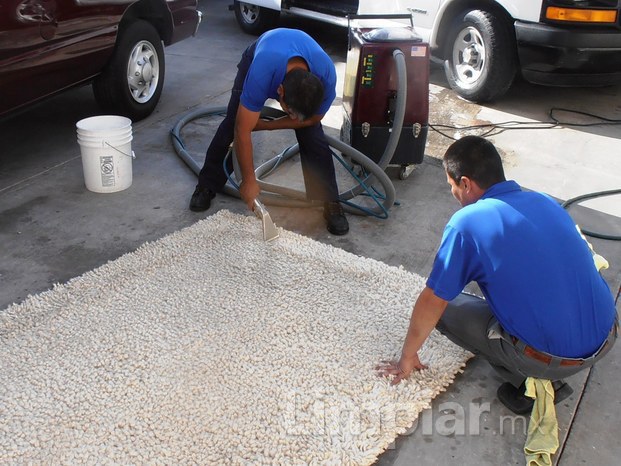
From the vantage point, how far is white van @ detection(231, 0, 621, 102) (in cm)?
519

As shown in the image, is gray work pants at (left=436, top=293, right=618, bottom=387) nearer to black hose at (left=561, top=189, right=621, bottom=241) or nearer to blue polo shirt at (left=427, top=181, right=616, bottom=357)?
blue polo shirt at (left=427, top=181, right=616, bottom=357)

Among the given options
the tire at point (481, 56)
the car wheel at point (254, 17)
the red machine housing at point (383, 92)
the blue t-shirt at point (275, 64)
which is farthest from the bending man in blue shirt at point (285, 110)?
the car wheel at point (254, 17)

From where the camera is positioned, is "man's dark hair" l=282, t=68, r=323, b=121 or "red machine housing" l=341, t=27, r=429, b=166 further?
"red machine housing" l=341, t=27, r=429, b=166

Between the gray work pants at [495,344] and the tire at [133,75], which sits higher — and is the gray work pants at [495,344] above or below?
below

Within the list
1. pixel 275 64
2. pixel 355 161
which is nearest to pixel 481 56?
pixel 355 161

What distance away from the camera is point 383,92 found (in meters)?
4.30

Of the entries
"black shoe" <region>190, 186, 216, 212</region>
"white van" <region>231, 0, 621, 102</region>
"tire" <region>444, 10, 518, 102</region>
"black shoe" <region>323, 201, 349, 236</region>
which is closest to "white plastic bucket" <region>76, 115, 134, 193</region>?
"black shoe" <region>190, 186, 216, 212</region>

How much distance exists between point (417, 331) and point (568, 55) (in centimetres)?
376

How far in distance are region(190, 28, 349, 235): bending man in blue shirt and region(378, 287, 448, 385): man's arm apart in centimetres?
119

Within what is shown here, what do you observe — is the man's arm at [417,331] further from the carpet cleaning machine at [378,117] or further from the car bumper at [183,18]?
the car bumper at [183,18]

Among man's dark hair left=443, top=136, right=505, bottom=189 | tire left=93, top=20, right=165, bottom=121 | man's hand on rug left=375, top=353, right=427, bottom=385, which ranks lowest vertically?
man's hand on rug left=375, top=353, right=427, bottom=385

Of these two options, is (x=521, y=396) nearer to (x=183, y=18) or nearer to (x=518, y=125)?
(x=518, y=125)

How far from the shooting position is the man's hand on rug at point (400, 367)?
2580 mm

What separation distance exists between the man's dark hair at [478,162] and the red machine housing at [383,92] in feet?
6.66
